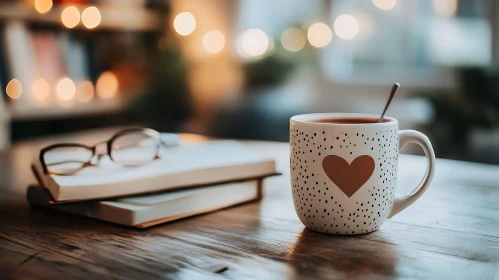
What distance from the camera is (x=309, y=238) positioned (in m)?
0.54

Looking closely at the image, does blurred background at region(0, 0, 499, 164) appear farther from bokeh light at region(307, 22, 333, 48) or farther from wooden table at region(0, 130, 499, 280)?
wooden table at region(0, 130, 499, 280)

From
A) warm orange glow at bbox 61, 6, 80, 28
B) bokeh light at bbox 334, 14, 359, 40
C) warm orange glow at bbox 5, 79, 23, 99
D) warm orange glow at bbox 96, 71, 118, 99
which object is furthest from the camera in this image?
bokeh light at bbox 334, 14, 359, 40

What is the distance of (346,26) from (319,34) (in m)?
0.20

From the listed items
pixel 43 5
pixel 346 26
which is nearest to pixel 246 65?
pixel 346 26

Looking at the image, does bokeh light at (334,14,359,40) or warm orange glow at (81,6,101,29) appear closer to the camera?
warm orange glow at (81,6,101,29)

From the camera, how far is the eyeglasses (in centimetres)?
65

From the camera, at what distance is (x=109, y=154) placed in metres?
0.66

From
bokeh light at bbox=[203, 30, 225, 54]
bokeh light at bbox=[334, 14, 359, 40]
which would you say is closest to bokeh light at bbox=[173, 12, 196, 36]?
bokeh light at bbox=[203, 30, 225, 54]

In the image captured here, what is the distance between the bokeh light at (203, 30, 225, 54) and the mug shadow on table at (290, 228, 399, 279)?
2871 millimetres

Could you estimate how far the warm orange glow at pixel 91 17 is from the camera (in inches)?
98.0

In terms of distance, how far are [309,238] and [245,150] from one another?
0.73ft

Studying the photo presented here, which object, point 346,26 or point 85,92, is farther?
point 346,26

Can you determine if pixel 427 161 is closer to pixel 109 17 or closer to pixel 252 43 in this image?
pixel 109 17

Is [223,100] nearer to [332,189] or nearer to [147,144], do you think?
[147,144]
